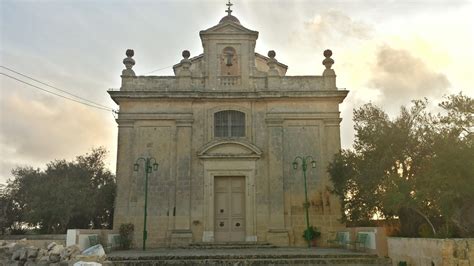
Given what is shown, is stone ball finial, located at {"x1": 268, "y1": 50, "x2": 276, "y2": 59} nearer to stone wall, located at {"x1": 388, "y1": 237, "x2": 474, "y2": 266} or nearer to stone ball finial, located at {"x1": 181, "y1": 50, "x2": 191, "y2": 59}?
stone ball finial, located at {"x1": 181, "y1": 50, "x2": 191, "y2": 59}

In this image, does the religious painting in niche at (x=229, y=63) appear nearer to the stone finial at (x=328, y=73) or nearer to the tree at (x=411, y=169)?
the stone finial at (x=328, y=73)

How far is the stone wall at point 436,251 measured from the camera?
9891mm

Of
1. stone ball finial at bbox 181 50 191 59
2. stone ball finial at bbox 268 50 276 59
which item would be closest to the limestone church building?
stone ball finial at bbox 268 50 276 59

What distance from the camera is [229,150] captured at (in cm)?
2011

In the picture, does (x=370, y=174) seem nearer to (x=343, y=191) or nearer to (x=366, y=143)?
(x=366, y=143)

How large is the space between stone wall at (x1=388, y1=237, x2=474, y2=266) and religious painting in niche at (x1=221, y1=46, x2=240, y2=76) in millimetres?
11857

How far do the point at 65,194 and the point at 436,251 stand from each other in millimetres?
15140

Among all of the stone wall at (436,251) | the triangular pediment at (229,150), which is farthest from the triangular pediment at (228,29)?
the stone wall at (436,251)

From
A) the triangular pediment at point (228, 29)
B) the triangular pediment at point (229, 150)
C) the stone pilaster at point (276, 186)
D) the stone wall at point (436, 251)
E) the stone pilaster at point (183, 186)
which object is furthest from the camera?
the triangular pediment at point (228, 29)

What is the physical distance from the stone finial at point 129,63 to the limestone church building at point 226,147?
49 mm

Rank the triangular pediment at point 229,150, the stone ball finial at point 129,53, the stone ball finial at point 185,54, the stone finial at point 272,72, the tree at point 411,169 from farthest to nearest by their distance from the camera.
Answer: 1. the stone ball finial at point 185,54
2. the stone ball finial at point 129,53
3. the stone finial at point 272,72
4. the triangular pediment at point 229,150
5. the tree at point 411,169

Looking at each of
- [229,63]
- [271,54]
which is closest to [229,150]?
[229,63]

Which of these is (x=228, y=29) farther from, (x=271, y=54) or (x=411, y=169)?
(x=411, y=169)

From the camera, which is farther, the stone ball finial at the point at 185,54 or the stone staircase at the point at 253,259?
the stone ball finial at the point at 185,54
